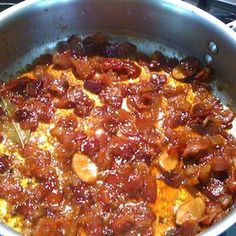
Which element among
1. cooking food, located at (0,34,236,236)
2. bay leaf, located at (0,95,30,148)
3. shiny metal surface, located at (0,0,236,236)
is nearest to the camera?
cooking food, located at (0,34,236,236)

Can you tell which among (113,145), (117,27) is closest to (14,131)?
(113,145)

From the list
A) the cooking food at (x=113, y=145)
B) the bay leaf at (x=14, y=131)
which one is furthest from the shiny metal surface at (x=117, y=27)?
the bay leaf at (x=14, y=131)

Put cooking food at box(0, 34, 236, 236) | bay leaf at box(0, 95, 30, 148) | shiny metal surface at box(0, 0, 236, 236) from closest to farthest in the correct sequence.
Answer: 1. cooking food at box(0, 34, 236, 236)
2. bay leaf at box(0, 95, 30, 148)
3. shiny metal surface at box(0, 0, 236, 236)

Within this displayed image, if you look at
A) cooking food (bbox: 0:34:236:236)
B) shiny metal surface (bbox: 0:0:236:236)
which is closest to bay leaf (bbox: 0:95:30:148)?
cooking food (bbox: 0:34:236:236)

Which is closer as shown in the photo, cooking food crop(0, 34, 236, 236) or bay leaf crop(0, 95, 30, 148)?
cooking food crop(0, 34, 236, 236)

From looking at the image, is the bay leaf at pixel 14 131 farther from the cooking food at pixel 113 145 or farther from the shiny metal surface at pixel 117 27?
the shiny metal surface at pixel 117 27

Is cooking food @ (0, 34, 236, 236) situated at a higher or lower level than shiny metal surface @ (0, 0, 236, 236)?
lower

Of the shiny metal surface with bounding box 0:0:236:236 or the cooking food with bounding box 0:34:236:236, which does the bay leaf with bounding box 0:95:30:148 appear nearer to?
the cooking food with bounding box 0:34:236:236
